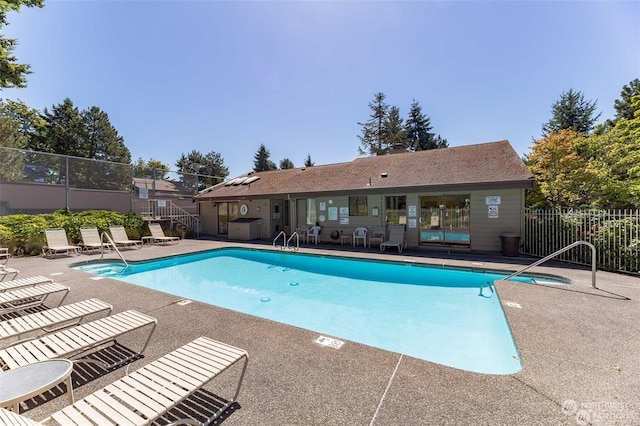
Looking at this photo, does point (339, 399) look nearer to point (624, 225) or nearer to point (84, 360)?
→ point (84, 360)

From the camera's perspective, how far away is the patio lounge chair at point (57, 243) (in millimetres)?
10219

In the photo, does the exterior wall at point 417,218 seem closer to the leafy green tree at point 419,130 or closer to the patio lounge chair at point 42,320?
the patio lounge chair at point 42,320

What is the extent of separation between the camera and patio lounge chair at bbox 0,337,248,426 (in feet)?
5.66

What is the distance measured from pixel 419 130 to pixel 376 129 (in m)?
6.11

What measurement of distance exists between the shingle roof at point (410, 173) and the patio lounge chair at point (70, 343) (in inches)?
408

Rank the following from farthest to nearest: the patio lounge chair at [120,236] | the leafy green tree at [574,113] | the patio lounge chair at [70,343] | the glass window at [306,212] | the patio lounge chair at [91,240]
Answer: the leafy green tree at [574,113], the glass window at [306,212], the patio lounge chair at [120,236], the patio lounge chair at [91,240], the patio lounge chair at [70,343]

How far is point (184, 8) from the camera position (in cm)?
925

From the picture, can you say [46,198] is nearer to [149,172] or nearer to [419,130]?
[149,172]

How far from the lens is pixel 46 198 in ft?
39.7

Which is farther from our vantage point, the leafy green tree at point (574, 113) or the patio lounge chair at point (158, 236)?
the leafy green tree at point (574, 113)

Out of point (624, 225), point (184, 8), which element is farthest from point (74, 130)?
point (624, 225)

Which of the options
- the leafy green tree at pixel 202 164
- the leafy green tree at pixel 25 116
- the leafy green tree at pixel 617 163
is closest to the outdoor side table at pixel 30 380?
the leafy green tree at pixel 617 163

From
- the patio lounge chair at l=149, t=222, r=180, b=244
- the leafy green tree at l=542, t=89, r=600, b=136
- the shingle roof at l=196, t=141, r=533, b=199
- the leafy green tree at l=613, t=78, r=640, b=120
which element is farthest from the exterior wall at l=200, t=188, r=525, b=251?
the leafy green tree at l=613, t=78, r=640, b=120

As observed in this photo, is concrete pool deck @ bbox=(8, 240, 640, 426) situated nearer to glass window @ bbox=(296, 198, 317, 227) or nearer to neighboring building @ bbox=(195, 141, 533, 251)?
neighboring building @ bbox=(195, 141, 533, 251)
